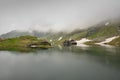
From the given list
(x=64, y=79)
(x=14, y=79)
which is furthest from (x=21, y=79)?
(x=64, y=79)

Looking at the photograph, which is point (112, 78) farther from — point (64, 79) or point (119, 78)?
point (64, 79)

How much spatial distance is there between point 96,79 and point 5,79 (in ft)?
84.0

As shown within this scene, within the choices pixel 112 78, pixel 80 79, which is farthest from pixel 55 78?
pixel 112 78

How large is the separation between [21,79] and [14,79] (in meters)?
1.98

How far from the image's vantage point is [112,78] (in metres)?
57.0

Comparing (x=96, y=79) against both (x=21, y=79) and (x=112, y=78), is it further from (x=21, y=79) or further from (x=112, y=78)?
(x=21, y=79)

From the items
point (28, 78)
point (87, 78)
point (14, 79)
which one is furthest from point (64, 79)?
point (14, 79)

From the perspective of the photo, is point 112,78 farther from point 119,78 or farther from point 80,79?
point 80,79

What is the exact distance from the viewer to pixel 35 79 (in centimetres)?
5719

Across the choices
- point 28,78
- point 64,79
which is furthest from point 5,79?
point 64,79

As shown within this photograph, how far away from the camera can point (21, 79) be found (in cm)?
5706

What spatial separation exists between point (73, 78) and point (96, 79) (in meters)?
6.58

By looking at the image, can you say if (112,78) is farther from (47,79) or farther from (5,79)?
(5,79)

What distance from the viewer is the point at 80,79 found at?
56938 millimetres
